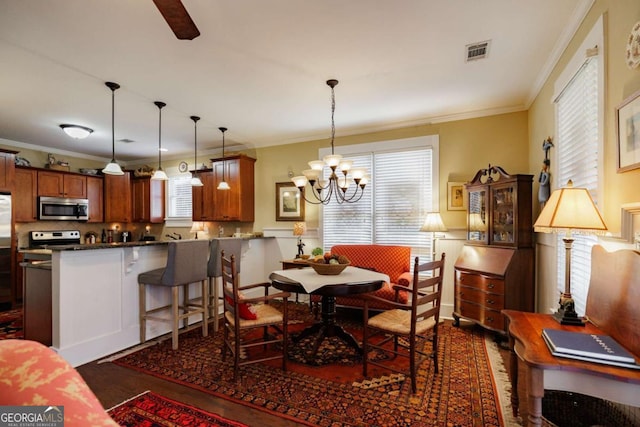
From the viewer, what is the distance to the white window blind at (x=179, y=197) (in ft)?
20.8

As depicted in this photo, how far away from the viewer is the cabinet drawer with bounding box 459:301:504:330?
325 cm

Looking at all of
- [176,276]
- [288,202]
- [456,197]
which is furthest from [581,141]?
[288,202]

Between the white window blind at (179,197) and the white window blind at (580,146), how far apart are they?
19.3 feet

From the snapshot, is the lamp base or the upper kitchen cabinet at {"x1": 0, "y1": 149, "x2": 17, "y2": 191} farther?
the upper kitchen cabinet at {"x1": 0, "y1": 149, "x2": 17, "y2": 191}

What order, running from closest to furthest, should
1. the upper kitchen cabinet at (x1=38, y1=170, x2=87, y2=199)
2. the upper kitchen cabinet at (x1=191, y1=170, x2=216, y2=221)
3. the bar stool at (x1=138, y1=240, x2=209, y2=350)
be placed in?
1. the bar stool at (x1=138, y1=240, x2=209, y2=350)
2. the upper kitchen cabinet at (x1=38, y1=170, x2=87, y2=199)
3. the upper kitchen cabinet at (x1=191, y1=170, x2=216, y2=221)

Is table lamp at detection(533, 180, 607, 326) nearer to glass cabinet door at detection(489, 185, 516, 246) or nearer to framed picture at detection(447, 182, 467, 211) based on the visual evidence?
glass cabinet door at detection(489, 185, 516, 246)

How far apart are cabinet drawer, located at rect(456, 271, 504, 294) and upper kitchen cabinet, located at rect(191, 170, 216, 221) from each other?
13.6ft

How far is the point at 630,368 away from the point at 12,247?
690 centimetres

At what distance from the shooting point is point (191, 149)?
6.10 m

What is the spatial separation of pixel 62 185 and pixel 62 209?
0.44 metres

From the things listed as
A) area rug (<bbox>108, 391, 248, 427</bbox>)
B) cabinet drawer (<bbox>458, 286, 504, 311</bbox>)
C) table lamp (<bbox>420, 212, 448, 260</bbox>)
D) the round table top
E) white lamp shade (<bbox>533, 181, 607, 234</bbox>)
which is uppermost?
white lamp shade (<bbox>533, 181, 607, 234</bbox>)

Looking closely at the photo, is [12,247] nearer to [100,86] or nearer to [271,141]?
[100,86]

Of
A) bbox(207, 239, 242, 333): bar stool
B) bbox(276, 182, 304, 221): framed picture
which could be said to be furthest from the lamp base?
bbox(276, 182, 304, 221): framed picture

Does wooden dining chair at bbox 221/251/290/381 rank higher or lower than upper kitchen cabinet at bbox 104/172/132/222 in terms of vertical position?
lower
